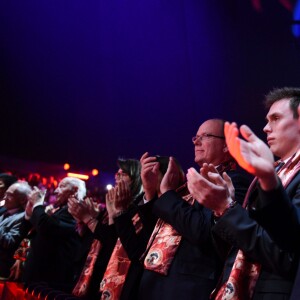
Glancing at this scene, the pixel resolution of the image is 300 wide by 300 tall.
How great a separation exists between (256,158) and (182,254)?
847 mm

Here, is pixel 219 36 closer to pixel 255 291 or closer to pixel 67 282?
pixel 67 282

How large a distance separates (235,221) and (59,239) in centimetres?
213

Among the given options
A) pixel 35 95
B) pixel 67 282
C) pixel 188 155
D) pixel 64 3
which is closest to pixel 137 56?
pixel 64 3

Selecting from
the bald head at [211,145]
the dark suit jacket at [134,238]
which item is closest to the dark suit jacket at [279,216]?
the bald head at [211,145]

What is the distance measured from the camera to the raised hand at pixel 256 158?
3.33 feet

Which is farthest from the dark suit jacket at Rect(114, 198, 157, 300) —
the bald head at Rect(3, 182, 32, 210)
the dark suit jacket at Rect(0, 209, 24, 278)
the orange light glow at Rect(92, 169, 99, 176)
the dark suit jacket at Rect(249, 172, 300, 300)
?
the orange light glow at Rect(92, 169, 99, 176)

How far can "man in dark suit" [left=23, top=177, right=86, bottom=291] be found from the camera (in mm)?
3016

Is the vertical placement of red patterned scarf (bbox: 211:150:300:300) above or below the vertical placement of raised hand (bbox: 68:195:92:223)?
below

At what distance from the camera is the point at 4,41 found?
5.67m

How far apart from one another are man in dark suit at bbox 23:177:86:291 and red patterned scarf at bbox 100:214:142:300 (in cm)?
75

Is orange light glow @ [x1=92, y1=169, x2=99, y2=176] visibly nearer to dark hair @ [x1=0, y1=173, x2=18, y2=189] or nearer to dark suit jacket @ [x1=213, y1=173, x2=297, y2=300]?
dark hair @ [x1=0, y1=173, x2=18, y2=189]

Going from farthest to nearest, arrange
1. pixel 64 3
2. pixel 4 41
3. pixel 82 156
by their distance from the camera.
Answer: pixel 82 156, pixel 4 41, pixel 64 3

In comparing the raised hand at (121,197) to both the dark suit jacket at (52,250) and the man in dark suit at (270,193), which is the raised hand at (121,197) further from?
the man in dark suit at (270,193)

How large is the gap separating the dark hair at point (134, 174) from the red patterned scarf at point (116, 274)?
35 cm
